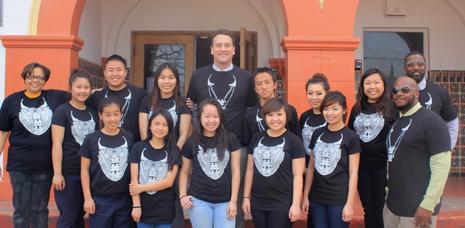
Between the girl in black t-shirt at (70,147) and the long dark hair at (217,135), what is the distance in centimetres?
95

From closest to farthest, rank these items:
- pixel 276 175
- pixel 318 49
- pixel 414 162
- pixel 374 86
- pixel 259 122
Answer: pixel 414 162 < pixel 276 175 < pixel 374 86 < pixel 259 122 < pixel 318 49

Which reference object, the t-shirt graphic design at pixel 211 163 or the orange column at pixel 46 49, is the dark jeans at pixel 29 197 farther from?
the orange column at pixel 46 49

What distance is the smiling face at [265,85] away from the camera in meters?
4.16

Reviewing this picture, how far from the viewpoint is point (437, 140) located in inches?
130

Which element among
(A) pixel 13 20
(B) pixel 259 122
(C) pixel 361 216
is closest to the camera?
(B) pixel 259 122

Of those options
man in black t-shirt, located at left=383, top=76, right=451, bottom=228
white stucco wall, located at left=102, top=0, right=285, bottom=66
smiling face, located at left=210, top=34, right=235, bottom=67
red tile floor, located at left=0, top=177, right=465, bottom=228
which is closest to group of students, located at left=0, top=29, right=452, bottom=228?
smiling face, located at left=210, top=34, right=235, bottom=67

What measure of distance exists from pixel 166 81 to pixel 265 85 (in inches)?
32.5

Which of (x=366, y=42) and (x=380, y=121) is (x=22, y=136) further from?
(x=366, y=42)

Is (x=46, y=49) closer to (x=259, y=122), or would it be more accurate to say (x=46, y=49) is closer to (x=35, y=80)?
(x=35, y=80)

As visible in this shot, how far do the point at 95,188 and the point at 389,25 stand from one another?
6098mm

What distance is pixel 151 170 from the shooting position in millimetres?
3885

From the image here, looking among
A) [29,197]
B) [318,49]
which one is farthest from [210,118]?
[318,49]

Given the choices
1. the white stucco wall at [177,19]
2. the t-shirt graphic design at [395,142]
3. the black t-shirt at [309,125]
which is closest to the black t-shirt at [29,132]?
the black t-shirt at [309,125]

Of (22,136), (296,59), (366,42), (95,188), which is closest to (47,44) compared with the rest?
(22,136)
